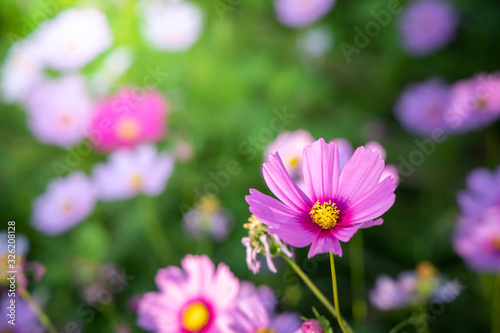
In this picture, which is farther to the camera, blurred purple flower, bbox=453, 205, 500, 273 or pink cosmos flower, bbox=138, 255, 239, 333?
blurred purple flower, bbox=453, 205, 500, 273

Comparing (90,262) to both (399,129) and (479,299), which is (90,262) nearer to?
(479,299)

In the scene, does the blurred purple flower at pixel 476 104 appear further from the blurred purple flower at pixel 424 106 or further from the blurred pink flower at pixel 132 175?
the blurred pink flower at pixel 132 175

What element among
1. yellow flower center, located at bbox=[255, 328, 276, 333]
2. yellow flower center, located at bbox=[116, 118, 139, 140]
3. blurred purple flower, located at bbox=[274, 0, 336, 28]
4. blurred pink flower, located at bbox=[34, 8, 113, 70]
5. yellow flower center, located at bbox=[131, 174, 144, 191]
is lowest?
yellow flower center, located at bbox=[255, 328, 276, 333]

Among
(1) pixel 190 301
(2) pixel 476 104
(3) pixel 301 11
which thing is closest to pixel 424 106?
(2) pixel 476 104

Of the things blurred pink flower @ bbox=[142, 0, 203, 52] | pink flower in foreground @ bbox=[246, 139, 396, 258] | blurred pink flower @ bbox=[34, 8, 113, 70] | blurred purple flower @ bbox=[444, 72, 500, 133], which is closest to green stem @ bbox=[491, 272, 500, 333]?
blurred purple flower @ bbox=[444, 72, 500, 133]

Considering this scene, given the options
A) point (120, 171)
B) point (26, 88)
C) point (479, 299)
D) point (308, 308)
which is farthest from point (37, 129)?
point (479, 299)

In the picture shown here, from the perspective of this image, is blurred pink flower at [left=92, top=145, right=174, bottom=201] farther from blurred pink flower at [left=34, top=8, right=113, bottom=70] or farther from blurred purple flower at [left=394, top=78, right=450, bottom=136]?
blurred purple flower at [left=394, top=78, right=450, bottom=136]

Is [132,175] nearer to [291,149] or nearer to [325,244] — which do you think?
[291,149]
